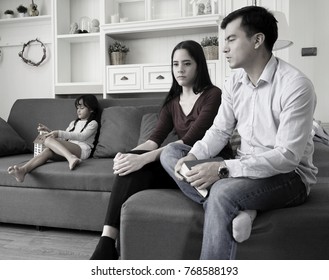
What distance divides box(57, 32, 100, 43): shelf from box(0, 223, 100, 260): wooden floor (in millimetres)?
1859

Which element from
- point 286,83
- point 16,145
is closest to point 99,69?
point 16,145

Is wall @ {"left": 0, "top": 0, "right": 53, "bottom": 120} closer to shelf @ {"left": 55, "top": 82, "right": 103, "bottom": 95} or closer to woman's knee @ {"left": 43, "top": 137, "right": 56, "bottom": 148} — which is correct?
shelf @ {"left": 55, "top": 82, "right": 103, "bottom": 95}

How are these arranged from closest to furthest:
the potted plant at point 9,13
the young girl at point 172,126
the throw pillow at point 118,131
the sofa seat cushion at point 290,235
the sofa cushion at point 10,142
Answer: the sofa seat cushion at point 290,235 → the young girl at point 172,126 → the throw pillow at point 118,131 → the sofa cushion at point 10,142 → the potted plant at point 9,13

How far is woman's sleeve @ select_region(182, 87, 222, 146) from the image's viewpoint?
1.77 meters

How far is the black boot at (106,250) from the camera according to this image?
143cm

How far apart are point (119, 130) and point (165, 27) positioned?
1181 mm

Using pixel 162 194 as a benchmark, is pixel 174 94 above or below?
above

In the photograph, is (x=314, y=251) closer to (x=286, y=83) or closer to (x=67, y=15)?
(x=286, y=83)

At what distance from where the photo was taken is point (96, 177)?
2133 millimetres

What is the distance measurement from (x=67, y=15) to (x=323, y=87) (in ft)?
8.13

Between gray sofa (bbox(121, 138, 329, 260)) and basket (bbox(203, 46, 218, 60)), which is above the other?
basket (bbox(203, 46, 218, 60))

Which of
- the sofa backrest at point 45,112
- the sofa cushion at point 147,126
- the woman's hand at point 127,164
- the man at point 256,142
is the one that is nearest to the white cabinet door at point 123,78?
the sofa backrest at point 45,112

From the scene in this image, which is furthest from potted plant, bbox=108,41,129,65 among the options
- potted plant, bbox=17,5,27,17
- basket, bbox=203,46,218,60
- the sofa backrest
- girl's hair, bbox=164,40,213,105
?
girl's hair, bbox=164,40,213,105

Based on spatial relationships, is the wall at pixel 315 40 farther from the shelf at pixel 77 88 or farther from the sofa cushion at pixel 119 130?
the shelf at pixel 77 88
